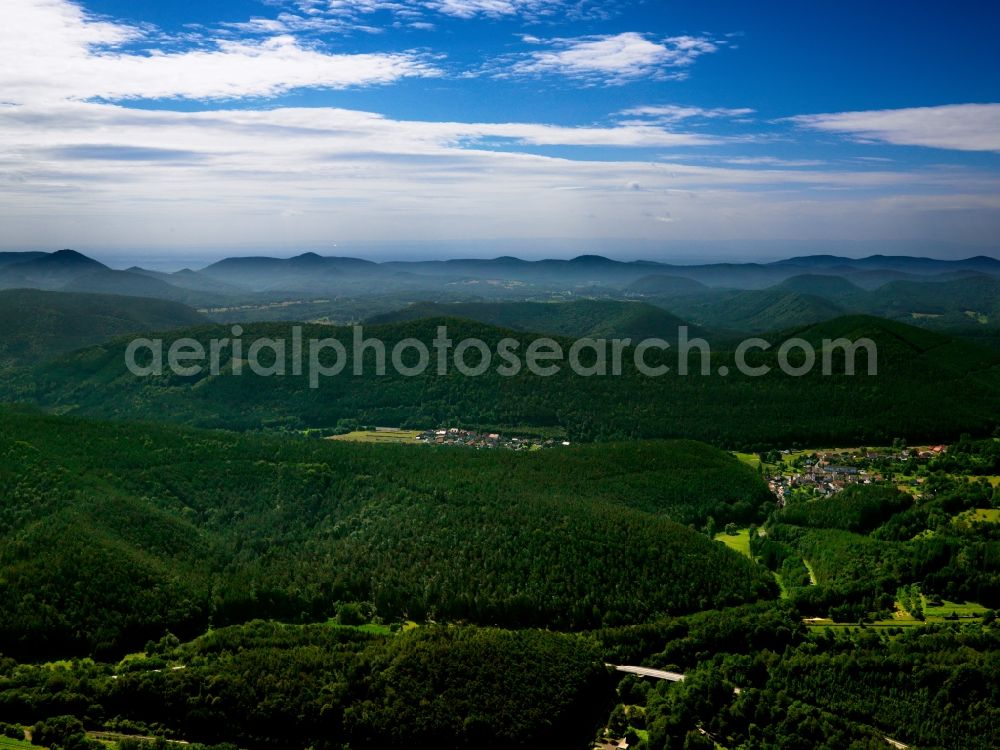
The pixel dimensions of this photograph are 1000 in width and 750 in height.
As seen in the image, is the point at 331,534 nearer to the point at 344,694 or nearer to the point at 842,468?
the point at 344,694

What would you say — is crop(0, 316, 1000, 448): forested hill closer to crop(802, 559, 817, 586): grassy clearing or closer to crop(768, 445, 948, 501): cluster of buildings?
crop(768, 445, 948, 501): cluster of buildings

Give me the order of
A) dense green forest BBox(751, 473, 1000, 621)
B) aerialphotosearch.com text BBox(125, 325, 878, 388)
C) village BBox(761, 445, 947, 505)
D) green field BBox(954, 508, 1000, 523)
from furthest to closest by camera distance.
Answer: aerialphotosearch.com text BBox(125, 325, 878, 388), village BBox(761, 445, 947, 505), green field BBox(954, 508, 1000, 523), dense green forest BBox(751, 473, 1000, 621)

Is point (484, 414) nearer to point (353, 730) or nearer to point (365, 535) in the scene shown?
point (365, 535)

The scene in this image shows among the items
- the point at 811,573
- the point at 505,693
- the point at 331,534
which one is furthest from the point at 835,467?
the point at 505,693

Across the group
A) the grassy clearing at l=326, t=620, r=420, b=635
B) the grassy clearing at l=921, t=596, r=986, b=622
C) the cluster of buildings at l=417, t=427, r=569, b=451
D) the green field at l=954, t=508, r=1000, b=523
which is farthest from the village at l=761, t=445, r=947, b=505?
the grassy clearing at l=326, t=620, r=420, b=635

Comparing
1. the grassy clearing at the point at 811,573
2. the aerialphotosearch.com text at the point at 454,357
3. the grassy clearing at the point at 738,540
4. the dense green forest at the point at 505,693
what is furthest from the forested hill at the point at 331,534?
the aerialphotosearch.com text at the point at 454,357

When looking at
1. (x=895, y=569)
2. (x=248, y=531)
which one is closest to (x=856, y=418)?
(x=895, y=569)

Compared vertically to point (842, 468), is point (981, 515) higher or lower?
lower
